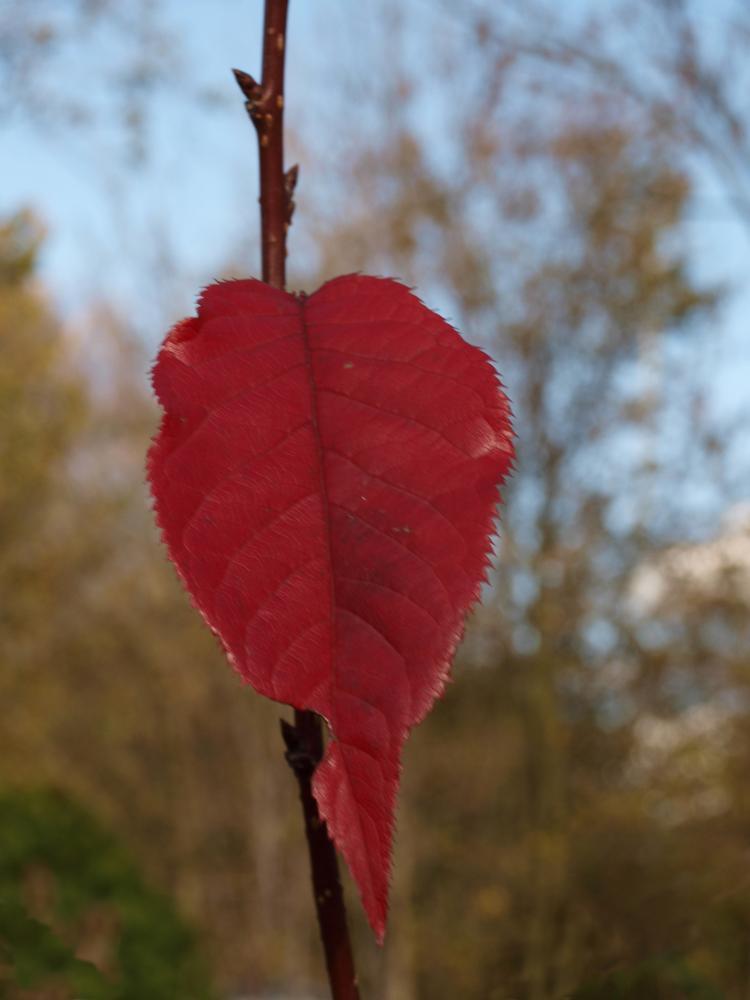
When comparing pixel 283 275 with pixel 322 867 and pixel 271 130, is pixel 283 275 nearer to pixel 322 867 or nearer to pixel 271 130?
pixel 271 130

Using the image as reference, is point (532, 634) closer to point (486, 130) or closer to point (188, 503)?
point (486, 130)

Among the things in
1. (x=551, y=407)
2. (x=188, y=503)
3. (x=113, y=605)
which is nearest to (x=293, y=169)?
(x=188, y=503)

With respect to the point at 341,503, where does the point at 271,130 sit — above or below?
above

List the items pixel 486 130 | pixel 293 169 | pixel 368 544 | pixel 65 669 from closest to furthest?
1. pixel 368 544
2. pixel 293 169
3. pixel 486 130
4. pixel 65 669

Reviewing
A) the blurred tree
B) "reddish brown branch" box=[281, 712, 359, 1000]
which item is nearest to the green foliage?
"reddish brown branch" box=[281, 712, 359, 1000]

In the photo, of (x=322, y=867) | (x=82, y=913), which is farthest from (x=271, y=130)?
(x=82, y=913)

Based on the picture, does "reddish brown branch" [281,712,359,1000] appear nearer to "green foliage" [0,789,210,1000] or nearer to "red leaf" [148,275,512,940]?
"red leaf" [148,275,512,940]
